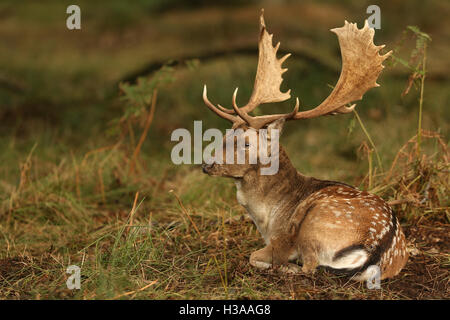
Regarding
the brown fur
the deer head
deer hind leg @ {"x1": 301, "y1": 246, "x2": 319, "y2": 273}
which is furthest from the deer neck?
deer hind leg @ {"x1": 301, "y1": 246, "x2": 319, "y2": 273}

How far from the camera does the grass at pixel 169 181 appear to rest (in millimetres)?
3812

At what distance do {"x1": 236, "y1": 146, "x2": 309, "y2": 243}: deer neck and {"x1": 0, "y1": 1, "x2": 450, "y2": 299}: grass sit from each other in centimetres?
32

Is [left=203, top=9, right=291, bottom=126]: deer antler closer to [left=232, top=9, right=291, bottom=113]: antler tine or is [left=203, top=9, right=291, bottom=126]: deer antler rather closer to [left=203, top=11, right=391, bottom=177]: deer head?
[left=232, top=9, right=291, bottom=113]: antler tine

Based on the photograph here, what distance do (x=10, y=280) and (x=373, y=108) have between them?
211 inches

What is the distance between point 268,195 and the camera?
415 cm

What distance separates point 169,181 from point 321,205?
2608 mm

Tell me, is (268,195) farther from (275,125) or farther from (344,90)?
(344,90)

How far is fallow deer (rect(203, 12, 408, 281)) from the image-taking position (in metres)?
3.62

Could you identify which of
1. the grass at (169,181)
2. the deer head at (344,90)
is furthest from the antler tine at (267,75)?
the grass at (169,181)

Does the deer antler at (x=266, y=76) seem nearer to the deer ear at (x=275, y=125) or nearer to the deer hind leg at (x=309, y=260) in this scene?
the deer ear at (x=275, y=125)

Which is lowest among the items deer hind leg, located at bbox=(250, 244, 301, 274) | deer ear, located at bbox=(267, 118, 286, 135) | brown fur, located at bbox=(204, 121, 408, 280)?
deer hind leg, located at bbox=(250, 244, 301, 274)

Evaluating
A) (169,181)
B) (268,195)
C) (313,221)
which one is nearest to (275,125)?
(268,195)
